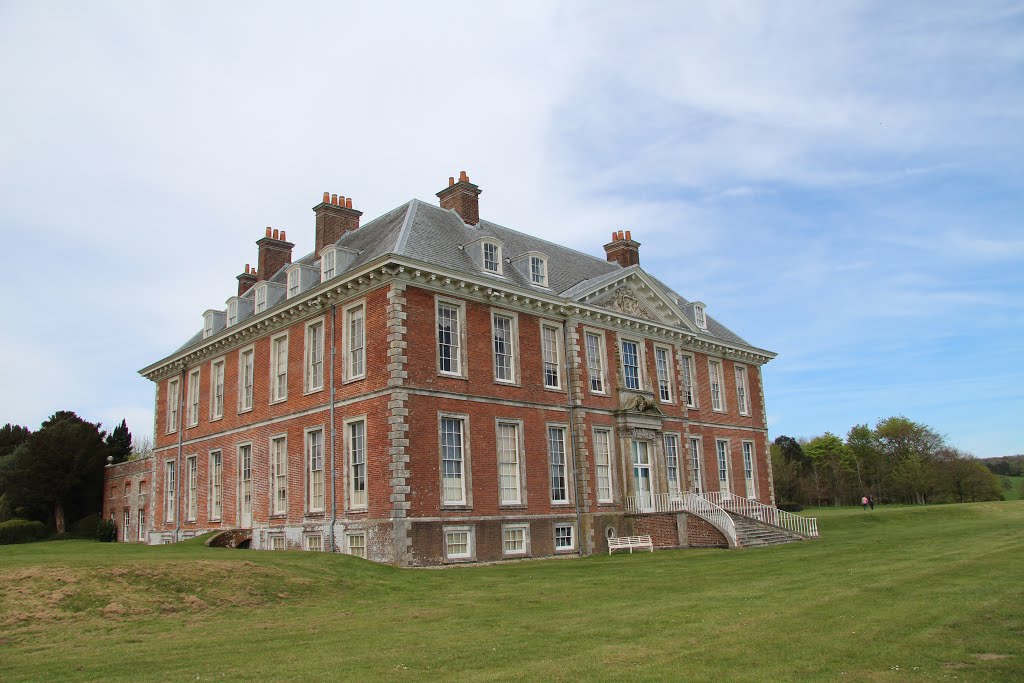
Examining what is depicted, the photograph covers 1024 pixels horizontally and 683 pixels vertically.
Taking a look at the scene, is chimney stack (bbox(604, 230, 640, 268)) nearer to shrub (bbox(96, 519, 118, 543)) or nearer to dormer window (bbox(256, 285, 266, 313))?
dormer window (bbox(256, 285, 266, 313))

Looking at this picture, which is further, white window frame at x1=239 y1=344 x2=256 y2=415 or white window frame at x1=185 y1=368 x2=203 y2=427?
white window frame at x1=185 y1=368 x2=203 y2=427

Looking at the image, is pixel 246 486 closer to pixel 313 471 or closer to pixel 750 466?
pixel 313 471

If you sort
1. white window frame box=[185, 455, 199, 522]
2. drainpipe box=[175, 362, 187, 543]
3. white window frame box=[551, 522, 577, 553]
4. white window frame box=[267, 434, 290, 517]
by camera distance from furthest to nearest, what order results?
drainpipe box=[175, 362, 187, 543] < white window frame box=[185, 455, 199, 522] < white window frame box=[267, 434, 290, 517] < white window frame box=[551, 522, 577, 553]

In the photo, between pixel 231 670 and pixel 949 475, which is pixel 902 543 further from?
A: pixel 949 475

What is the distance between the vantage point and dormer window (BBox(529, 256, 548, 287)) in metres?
29.3

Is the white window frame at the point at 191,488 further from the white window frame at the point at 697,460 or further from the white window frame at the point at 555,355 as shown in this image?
the white window frame at the point at 697,460

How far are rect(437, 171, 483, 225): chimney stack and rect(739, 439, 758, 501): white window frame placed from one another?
18256mm

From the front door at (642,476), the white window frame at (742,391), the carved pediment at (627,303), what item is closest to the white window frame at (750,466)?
the white window frame at (742,391)

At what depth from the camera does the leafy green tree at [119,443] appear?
162 feet

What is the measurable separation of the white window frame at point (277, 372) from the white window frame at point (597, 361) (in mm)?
11145

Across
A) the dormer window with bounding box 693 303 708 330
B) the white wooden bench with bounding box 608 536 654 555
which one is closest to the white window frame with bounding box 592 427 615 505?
the white wooden bench with bounding box 608 536 654 555

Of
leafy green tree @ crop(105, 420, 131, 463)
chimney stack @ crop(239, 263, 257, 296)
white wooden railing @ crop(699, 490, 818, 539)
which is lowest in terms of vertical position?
white wooden railing @ crop(699, 490, 818, 539)

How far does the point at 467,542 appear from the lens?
24.2m

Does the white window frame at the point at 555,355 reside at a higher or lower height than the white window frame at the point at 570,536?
higher
